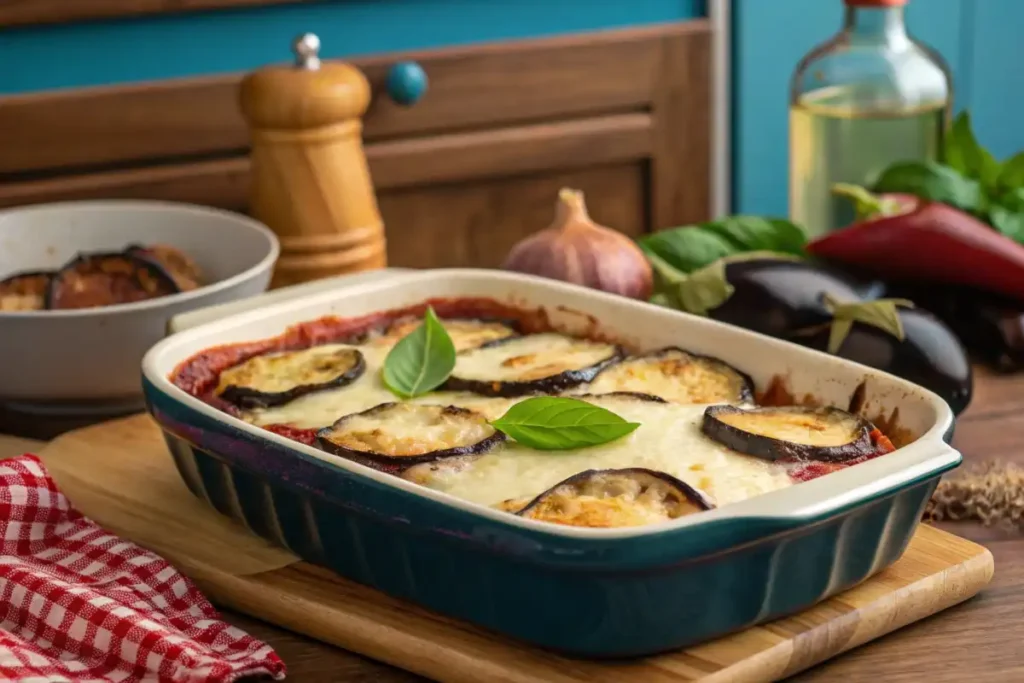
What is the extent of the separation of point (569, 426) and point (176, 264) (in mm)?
760

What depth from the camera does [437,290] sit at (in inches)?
64.0

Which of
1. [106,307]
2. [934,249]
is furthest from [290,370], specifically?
[934,249]

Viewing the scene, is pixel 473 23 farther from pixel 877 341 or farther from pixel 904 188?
pixel 877 341

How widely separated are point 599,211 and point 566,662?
6.43 ft

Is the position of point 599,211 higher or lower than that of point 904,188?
lower

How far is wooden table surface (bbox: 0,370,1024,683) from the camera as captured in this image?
1085 millimetres

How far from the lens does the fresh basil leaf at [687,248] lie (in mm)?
1801

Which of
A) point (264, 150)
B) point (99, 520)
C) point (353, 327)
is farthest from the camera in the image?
point (264, 150)

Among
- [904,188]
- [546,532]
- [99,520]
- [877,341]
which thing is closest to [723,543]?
[546,532]

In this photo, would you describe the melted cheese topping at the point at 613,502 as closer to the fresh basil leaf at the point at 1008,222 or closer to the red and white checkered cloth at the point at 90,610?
the red and white checkered cloth at the point at 90,610

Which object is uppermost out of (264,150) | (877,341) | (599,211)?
(264,150)

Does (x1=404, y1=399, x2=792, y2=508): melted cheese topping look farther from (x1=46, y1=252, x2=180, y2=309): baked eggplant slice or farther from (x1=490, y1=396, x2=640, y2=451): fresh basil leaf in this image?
(x1=46, y1=252, x2=180, y2=309): baked eggplant slice

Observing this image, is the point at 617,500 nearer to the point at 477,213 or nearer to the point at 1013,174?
the point at 1013,174

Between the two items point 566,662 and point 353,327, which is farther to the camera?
point 353,327
